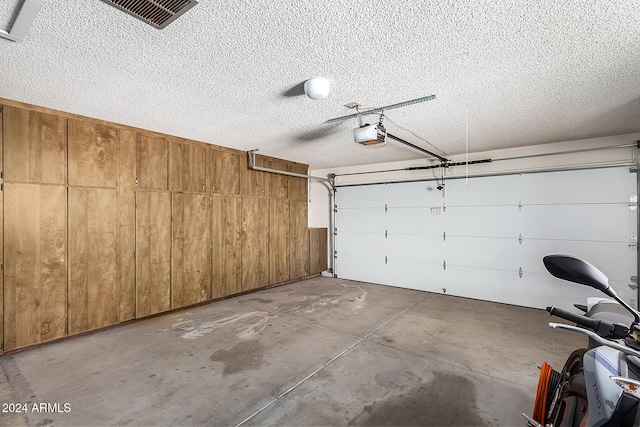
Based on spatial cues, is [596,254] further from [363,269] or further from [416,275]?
[363,269]

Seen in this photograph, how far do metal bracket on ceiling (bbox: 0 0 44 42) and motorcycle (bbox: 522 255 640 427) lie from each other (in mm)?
2741

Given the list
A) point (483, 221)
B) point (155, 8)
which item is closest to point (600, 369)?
point (155, 8)

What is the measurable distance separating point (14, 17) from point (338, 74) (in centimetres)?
200

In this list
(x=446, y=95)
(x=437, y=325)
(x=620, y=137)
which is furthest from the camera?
(x=620, y=137)

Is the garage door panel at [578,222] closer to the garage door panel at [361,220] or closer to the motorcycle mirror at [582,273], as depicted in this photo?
the garage door panel at [361,220]

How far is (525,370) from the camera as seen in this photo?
2484 millimetres

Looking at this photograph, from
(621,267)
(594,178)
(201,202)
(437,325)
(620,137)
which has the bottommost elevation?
(437,325)

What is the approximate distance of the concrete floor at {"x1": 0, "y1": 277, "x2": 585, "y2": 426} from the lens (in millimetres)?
1956

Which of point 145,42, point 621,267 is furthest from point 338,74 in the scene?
point 621,267

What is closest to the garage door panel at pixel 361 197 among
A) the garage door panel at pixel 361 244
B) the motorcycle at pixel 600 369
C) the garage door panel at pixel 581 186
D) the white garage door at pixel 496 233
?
the white garage door at pixel 496 233

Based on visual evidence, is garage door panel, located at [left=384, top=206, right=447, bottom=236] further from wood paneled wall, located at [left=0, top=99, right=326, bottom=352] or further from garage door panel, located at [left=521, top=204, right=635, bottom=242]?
wood paneled wall, located at [left=0, top=99, right=326, bottom=352]

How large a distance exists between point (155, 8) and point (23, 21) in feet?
2.66

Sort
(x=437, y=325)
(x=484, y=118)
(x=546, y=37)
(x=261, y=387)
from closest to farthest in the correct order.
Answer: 1. (x=546, y=37)
2. (x=261, y=387)
3. (x=484, y=118)
4. (x=437, y=325)

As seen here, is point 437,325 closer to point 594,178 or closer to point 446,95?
point 446,95
